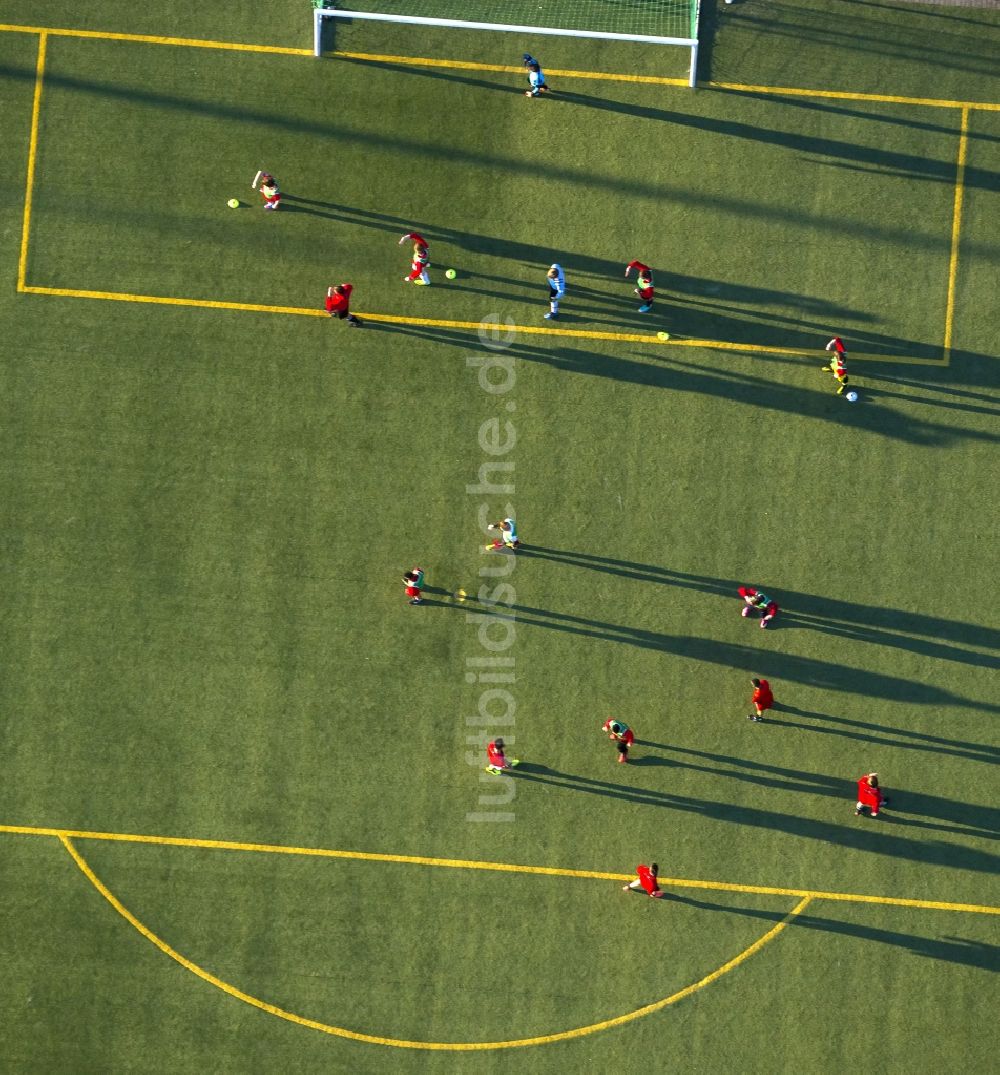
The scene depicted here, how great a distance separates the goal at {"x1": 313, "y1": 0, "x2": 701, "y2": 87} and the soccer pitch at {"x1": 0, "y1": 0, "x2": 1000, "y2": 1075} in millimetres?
376

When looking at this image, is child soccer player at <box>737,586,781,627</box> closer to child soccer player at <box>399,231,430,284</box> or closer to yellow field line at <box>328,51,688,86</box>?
child soccer player at <box>399,231,430,284</box>

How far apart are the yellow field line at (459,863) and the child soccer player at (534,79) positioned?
13656 millimetres

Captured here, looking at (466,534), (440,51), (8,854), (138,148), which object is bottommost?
(8,854)

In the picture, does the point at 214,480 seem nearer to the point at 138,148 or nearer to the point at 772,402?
the point at 138,148

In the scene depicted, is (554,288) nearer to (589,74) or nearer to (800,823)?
(589,74)

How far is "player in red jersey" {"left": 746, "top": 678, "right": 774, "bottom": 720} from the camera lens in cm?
2145

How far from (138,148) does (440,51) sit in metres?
5.64

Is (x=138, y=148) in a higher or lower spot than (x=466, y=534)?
higher

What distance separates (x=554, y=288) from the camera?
21.7m

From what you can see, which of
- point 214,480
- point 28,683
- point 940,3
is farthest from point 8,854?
point 940,3

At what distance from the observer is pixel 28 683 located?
21.9 metres

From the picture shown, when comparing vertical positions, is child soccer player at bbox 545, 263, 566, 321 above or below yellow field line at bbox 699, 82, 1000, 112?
below

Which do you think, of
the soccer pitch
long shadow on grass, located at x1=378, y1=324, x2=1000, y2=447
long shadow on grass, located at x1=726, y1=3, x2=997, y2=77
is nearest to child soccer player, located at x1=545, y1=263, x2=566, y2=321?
long shadow on grass, located at x1=378, y1=324, x2=1000, y2=447

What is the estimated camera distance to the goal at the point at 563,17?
21938mm
